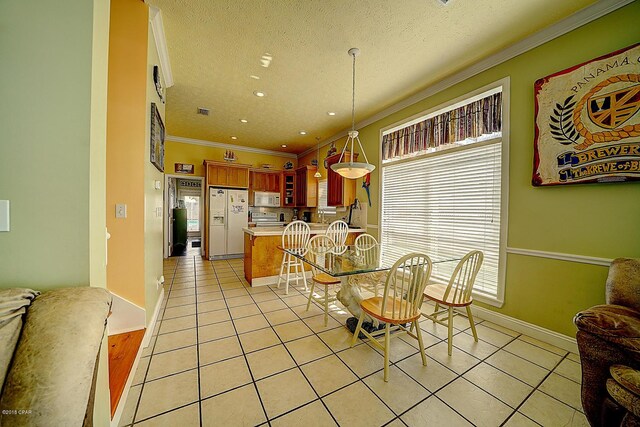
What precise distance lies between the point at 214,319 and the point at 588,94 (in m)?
4.12

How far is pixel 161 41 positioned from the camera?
236 cm

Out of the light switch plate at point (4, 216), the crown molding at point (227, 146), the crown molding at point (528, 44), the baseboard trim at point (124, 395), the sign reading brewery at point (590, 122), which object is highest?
the crown molding at point (227, 146)

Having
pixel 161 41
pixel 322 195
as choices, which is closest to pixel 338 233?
pixel 322 195

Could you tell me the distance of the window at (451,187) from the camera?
2.57m

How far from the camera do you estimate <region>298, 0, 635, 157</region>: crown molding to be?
6.03 ft

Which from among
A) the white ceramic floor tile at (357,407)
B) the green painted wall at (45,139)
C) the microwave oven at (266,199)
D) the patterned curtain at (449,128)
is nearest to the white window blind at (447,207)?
the patterned curtain at (449,128)

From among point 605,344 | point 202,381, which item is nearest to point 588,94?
point 605,344

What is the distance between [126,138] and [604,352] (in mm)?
3525

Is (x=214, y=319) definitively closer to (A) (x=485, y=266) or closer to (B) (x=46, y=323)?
(B) (x=46, y=323)

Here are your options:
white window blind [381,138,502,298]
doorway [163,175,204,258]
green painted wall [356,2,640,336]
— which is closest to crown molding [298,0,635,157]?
green painted wall [356,2,640,336]

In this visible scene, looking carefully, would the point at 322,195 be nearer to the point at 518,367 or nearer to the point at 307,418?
the point at 518,367

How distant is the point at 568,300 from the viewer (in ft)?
6.68

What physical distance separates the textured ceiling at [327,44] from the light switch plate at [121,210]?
70.1 inches

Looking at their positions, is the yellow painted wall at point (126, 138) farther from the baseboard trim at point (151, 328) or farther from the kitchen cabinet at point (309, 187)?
the kitchen cabinet at point (309, 187)
